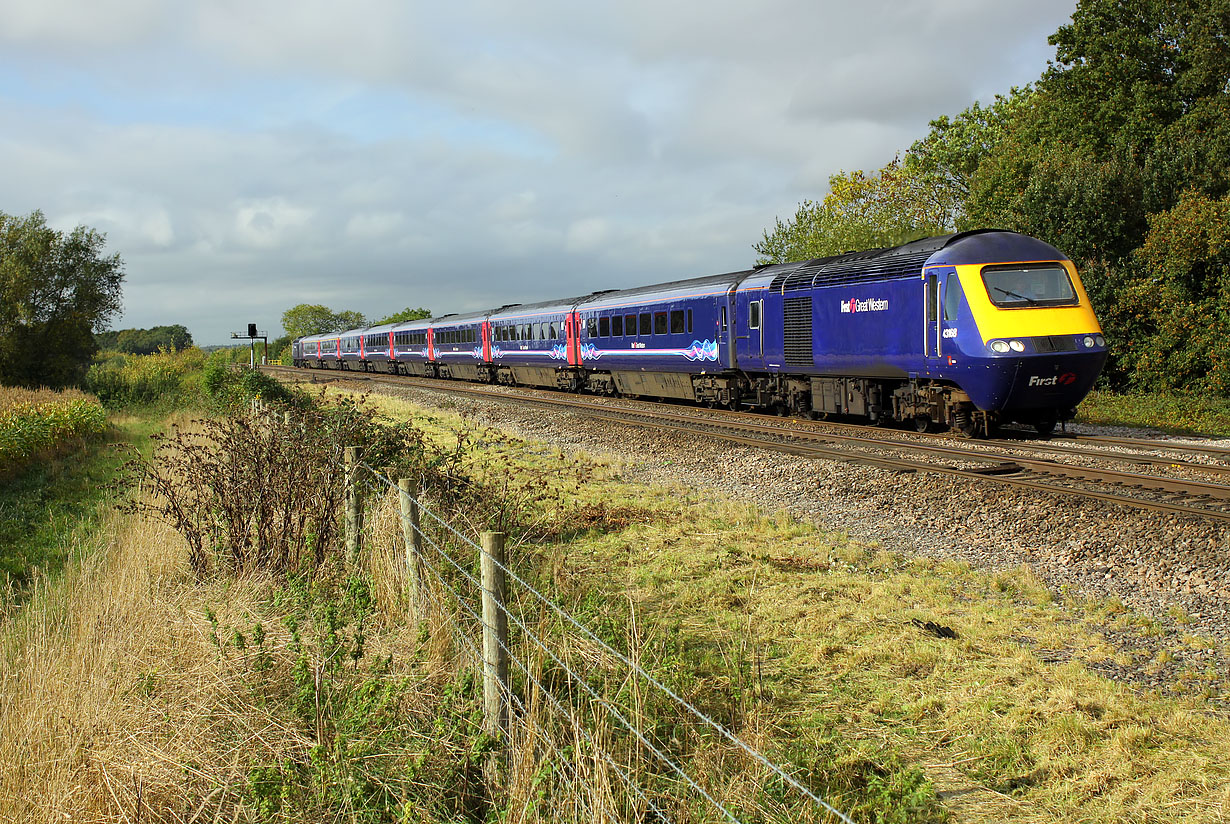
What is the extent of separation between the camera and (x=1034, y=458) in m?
11.5

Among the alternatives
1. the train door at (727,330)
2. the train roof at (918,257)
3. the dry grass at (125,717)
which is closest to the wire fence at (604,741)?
the dry grass at (125,717)

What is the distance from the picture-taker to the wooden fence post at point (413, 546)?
564 cm

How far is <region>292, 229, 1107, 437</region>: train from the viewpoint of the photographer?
41.6 ft

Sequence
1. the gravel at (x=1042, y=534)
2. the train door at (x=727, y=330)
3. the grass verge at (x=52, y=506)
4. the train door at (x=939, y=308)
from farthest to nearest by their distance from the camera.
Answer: the train door at (x=727, y=330) < the train door at (x=939, y=308) < the grass verge at (x=52, y=506) < the gravel at (x=1042, y=534)

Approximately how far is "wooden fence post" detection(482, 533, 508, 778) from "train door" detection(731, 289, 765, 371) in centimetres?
1468

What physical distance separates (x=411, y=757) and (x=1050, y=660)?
407cm

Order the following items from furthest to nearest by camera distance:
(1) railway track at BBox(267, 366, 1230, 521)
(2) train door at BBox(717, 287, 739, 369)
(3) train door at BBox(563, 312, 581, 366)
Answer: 1. (3) train door at BBox(563, 312, 581, 366)
2. (2) train door at BBox(717, 287, 739, 369)
3. (1) railway track at BBox(267, 366, 1230, 521)

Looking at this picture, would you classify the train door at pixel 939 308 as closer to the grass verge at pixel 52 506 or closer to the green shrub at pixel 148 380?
the grass verge at pixel 52 506

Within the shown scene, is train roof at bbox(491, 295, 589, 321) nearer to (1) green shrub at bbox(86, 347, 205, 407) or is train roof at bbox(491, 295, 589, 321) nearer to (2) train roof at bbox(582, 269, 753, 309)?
(2) train roof at bbox(582, 269, 753, 309)

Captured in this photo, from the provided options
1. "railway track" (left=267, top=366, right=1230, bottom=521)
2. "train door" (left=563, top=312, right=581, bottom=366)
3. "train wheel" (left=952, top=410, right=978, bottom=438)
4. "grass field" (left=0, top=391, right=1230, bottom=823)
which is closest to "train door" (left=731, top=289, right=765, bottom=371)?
"railway track" (left=267, top=366, right=1230, bottom=521)

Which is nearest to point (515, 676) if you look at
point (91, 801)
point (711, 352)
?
point (91, 801)

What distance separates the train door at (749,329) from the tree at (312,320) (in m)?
108

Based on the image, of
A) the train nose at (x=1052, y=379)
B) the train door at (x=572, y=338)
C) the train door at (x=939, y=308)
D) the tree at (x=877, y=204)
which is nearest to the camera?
the train nose at (x=1052, y=379)

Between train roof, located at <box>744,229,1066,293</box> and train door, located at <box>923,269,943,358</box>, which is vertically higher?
train roof, located at <box>744,229,1066,293</box>
